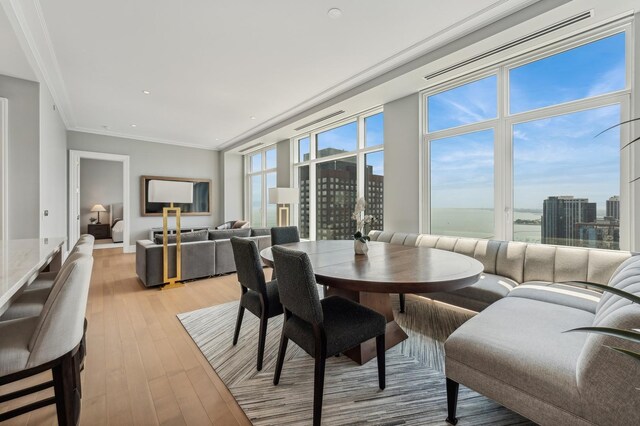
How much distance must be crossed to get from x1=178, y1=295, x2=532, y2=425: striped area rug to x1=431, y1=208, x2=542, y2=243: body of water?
1352mm

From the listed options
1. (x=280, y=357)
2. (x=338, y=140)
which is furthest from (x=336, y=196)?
(x=280, y=357)

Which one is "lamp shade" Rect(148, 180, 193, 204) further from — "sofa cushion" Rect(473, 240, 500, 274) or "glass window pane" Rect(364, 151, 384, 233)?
"sofa cushion" Rect(473, 240, 500, 274)

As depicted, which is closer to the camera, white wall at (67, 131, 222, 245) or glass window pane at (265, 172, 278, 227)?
white wall at (67, 131, 222, 245)

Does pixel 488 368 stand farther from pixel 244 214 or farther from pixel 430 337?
pixel 244 214

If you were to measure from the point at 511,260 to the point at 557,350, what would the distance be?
5.40 feet

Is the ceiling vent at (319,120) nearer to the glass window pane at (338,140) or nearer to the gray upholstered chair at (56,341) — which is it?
the glass window pane at (338,140)

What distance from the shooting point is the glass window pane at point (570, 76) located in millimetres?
2507

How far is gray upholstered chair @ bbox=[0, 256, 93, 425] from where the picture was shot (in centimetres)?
114

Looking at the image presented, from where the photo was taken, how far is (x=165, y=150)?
24.5ft

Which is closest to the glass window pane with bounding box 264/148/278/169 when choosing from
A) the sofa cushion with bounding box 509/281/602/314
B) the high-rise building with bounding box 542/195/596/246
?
the high-rise building with bounding box 542/195/596/246

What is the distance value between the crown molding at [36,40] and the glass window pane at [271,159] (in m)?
4.02

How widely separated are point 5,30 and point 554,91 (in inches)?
206

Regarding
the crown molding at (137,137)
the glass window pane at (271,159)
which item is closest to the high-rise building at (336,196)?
the glass window pane at (271,159)

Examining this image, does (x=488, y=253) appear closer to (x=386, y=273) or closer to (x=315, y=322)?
(x=386, y=273)
